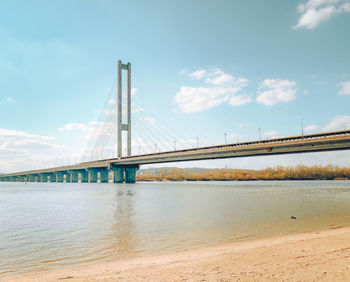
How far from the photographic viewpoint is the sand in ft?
21.2

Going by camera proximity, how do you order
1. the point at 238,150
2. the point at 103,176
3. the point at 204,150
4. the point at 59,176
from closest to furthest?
1. the point at 238,150
2. the point at 204,150
3. the point at 103,176
4. the point at 59,176

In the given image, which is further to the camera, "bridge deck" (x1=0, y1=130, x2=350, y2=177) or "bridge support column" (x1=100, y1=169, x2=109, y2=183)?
"bridge support column" (x1=100, y1=169, x2=109, y2=183)

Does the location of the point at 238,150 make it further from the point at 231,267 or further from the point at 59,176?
the point at 59,176

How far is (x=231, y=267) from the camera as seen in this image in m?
7.32

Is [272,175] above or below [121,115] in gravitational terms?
below

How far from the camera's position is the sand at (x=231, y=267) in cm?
645

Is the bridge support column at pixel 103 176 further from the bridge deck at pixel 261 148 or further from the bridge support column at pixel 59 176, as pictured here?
the bridge support column at pixel 59 176

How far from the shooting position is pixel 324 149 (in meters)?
53.4

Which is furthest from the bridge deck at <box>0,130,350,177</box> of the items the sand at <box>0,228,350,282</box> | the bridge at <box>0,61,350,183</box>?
the sand at <box>0,228,350,282</box>

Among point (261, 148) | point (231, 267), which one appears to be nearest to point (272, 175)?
point (261, 148)

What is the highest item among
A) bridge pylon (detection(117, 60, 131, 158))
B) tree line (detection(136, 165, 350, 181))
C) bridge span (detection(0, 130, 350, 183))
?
bridge pylon (detection(117, 60, 131, 158))

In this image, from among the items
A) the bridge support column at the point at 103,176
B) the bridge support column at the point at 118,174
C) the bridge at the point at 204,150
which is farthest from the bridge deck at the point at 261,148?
the bridge support column at the point at 103,176

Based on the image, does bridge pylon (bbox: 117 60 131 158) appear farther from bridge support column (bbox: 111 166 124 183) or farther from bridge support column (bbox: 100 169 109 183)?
bridge support column (bbox: 100 169 109 183)

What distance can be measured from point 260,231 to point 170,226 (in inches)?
175
